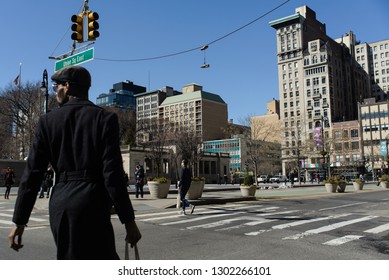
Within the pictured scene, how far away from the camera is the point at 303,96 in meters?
114

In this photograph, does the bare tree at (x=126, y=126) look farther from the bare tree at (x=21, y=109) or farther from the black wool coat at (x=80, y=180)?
the black wool coat at (x=80, y=180)

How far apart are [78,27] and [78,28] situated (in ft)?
0.11

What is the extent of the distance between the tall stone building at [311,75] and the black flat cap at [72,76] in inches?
3996

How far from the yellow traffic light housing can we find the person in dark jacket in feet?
36.1

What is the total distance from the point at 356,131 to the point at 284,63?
34482mm

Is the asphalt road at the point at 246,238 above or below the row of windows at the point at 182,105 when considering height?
below

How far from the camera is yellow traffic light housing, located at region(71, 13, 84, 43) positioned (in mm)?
12812

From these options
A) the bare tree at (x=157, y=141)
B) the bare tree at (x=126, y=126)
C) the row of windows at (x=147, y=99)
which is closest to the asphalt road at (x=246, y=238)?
the bare tree at (x=157, y=141)

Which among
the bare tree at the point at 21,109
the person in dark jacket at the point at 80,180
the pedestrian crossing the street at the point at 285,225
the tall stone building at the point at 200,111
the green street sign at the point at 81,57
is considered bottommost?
the pedestrian crossing the street at the point at 285,225

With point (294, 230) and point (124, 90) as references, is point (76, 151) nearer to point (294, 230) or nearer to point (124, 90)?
point (294, 230)

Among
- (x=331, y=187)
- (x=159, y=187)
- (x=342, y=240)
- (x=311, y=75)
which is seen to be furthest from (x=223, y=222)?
(x=311, y=75)

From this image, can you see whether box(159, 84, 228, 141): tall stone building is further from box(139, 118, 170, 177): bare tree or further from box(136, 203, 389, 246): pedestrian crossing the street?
box(136, 203, 389, 246): pedestrian crossing the street

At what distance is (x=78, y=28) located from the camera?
12977mm

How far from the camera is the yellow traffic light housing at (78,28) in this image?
1281 centimetres
